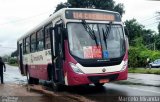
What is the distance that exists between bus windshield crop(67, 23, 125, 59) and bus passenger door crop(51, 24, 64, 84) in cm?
57

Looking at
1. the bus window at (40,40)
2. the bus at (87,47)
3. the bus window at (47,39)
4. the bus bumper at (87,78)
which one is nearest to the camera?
the bus bumper at (87,78)

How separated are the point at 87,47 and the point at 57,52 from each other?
1.56 m

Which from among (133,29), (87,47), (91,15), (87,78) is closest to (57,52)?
(87,47)

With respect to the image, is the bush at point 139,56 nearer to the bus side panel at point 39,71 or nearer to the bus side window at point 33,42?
the bus side panel at point 39,71

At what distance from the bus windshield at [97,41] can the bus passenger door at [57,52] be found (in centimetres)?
57

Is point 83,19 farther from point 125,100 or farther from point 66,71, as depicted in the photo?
point 125,100

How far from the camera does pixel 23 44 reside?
911 inches

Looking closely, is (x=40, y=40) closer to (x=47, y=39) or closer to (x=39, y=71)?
(x=47, y=39)

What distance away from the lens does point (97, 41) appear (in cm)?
1337

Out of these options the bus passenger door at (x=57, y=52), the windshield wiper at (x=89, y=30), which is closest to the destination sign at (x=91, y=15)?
the windshield wiper at (x=89, y=30)

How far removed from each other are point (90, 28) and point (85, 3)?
43.4 m

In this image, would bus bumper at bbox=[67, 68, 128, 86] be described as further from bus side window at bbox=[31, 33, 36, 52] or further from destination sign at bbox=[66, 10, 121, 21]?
bus side window at bbox=[31, 33, 36, 52]

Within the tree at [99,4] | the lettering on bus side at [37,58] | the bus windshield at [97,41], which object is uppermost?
the tree at [99,4]

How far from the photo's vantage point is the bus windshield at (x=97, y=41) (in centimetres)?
1305
